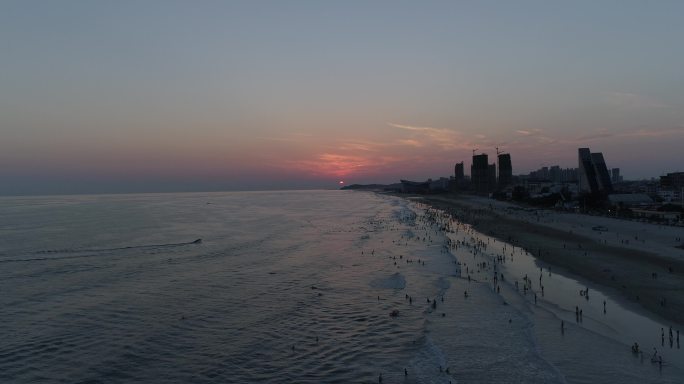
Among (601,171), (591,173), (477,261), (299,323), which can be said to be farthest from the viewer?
(601,171)

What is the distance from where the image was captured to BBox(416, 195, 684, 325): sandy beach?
28.0 meters

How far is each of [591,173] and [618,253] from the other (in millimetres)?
110588

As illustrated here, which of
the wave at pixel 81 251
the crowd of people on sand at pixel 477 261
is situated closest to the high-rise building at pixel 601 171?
the crowd of people on sand at pixel 477 261

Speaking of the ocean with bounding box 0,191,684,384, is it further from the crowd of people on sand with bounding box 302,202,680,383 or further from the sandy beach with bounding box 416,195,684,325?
the sandy beach with bounding box 416,195,684,325

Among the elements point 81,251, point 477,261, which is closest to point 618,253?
point 477,261

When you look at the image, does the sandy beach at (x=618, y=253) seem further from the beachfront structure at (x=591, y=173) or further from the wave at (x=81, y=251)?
the beachfront structure at (x=591, y=173)

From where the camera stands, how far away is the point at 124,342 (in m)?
20.9

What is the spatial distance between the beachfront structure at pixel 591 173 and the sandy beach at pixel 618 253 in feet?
227

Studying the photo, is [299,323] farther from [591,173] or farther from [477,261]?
[591,173]

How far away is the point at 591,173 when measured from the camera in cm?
14050

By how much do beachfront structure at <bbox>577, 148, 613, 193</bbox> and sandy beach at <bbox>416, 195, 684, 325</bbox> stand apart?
69222 millimetres

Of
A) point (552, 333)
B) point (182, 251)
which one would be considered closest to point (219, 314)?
point (552, 333)

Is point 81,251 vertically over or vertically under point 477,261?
over

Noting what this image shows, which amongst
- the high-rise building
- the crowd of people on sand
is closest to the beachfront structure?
the high-rise building
